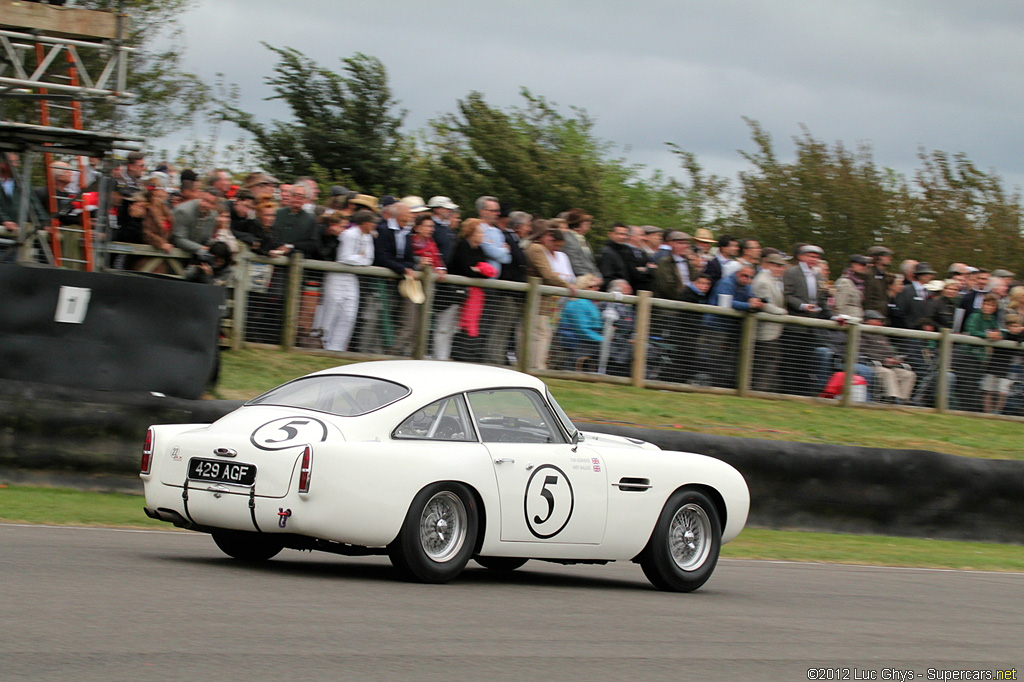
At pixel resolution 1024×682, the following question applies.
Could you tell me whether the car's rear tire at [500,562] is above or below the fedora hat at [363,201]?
below

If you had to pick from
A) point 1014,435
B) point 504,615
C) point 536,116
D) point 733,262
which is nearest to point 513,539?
point 504,615

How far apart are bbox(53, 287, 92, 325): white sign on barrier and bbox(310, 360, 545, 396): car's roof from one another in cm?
428

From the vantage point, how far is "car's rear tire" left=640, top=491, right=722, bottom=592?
9023 millimetres

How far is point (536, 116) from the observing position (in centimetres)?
4703

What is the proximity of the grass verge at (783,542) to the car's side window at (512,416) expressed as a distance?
333 cm

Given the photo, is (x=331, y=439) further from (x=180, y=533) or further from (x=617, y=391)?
(x=617, y=391)

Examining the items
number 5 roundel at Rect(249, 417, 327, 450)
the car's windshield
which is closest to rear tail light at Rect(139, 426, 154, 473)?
number 5 roundel at Rect(249, 417, 327, 450)

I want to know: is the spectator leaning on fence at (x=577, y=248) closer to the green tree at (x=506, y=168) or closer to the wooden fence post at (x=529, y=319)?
the wooden fence post at (x=529, y=319)

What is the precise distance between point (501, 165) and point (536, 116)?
602cm

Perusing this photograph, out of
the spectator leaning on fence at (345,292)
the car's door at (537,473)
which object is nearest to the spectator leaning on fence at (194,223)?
the spectator leaning on fence at (345,292)

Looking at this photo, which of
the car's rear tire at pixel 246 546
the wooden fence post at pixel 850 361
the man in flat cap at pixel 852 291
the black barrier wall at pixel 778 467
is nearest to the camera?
the car's rear tire at pixel 246 546

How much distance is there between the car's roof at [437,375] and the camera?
8.34 meters

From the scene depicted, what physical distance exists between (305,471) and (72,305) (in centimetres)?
551

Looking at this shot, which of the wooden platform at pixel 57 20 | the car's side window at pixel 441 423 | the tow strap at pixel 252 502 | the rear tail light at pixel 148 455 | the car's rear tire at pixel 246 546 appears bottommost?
the car's rear tire at pixel 246 546
